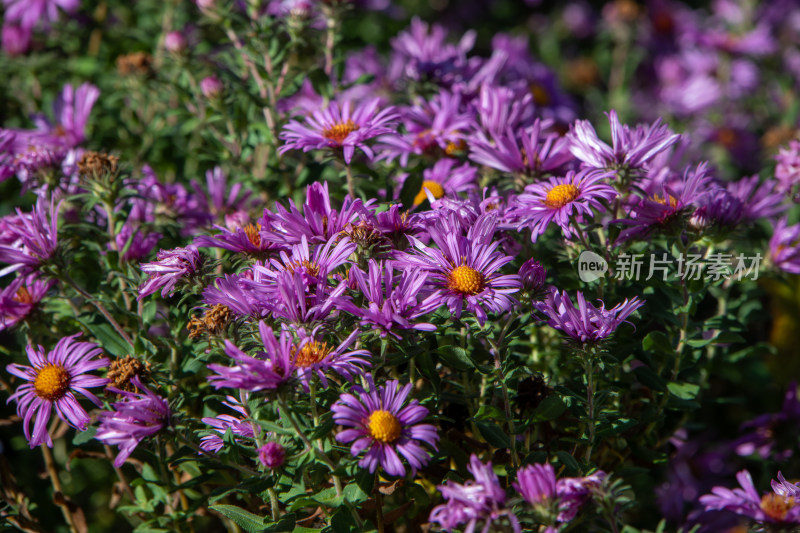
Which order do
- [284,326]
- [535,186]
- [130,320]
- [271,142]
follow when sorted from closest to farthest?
[284,326] → [535,186] → [130,320] → [271,142]

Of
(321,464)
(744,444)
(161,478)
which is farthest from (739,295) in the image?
(161,478)

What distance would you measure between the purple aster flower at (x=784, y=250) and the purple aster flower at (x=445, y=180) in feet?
2.30

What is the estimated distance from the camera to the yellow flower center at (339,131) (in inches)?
58.9

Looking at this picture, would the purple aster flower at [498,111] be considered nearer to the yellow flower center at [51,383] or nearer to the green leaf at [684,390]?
the green leaf at [684,390]

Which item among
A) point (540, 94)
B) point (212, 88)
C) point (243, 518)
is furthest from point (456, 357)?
point (540, 94)

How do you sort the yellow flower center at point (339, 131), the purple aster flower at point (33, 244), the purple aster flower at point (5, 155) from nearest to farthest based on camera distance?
the purple aster flower at point (33, 244), the yellow flower center at point (339, 131), the purple aster flower at point (5, 155)

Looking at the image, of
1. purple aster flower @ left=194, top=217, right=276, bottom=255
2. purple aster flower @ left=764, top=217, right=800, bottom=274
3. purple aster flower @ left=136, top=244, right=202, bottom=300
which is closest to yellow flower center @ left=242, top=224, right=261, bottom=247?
purple aster flower @ left=194, top=217, right=276, bottom=255

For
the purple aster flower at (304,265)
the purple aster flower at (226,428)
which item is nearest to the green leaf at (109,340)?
the purple aster flower at (226,428)

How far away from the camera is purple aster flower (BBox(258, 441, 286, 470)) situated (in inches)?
44.5

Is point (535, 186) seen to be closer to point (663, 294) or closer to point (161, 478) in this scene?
point (663, 294)

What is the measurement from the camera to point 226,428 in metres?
1.27

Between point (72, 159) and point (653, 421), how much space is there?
1569 millimetres

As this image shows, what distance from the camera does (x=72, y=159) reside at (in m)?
1.93

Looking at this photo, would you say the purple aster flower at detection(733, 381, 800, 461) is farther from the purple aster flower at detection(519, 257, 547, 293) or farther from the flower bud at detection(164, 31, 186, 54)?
the flower bud at detection(164, 31, 186, 54)
